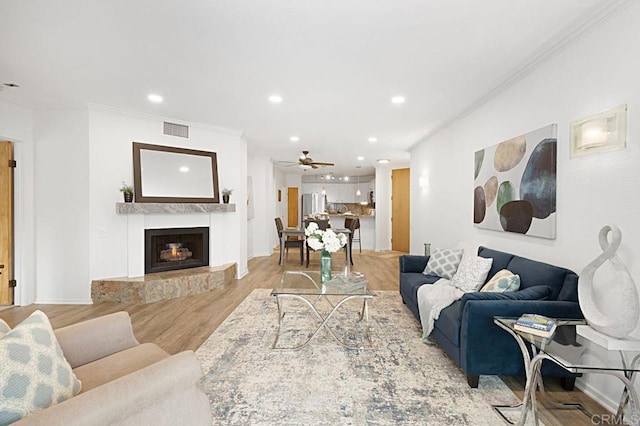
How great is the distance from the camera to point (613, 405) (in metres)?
2.03

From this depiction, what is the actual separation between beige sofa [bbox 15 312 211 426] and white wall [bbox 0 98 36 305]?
3379 mm

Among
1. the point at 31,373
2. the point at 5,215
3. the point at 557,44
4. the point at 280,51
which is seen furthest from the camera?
the point at 5,215

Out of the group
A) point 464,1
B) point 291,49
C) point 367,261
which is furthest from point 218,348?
point 367,261

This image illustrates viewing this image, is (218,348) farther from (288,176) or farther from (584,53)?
(288,176)

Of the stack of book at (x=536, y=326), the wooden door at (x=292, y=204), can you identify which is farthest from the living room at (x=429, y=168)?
the wooden door at (x=292, y=204)

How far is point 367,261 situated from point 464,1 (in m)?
6.29

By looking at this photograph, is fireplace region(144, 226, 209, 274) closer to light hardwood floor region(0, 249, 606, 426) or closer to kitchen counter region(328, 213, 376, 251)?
light hardwood floor region(0, 249, 606, 426)

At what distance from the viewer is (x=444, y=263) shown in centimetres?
377

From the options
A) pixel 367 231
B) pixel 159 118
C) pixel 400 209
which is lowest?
pixel 367 231

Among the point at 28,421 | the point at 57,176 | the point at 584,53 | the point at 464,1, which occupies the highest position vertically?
the point at 464,1

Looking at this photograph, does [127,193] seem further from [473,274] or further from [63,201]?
[473,274]

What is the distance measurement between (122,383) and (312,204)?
1109cm

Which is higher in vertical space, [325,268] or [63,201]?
[63,201]

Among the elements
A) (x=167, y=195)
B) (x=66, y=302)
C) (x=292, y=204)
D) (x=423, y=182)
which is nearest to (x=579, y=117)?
(x=423, y=182)
